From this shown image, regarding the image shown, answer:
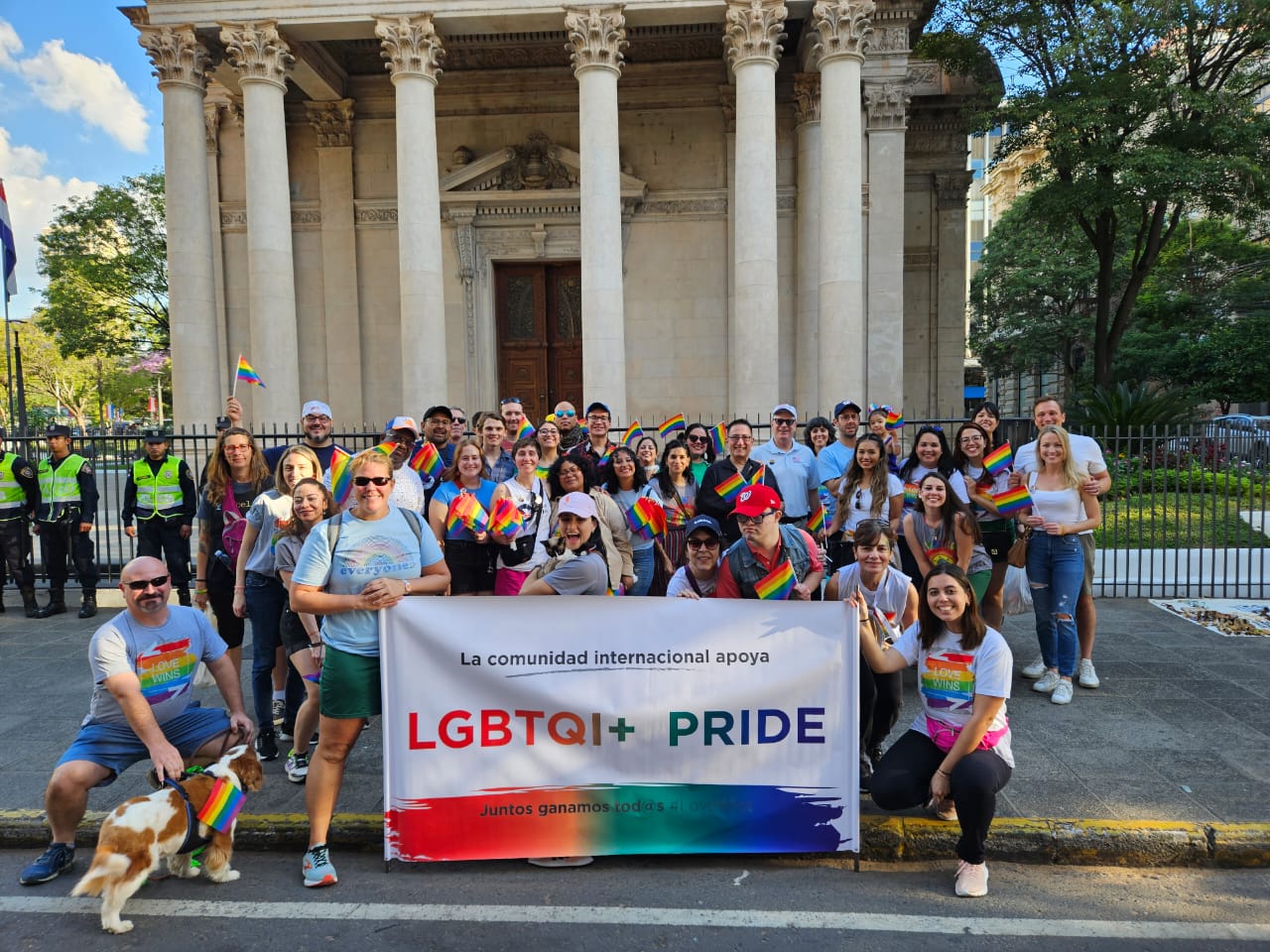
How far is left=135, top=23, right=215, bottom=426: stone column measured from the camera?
16156 millimetres

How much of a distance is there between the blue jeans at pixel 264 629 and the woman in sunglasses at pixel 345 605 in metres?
1.50

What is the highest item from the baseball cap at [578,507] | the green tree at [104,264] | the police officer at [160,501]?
the green tree at [104,264]

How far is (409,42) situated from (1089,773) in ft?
52.1

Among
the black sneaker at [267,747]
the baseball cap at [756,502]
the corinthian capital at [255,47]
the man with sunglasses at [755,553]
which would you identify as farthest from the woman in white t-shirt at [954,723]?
the corinthian capital at [255,47]

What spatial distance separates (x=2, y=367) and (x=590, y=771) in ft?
223

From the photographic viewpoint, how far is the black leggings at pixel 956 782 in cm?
402

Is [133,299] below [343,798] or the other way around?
the other way around

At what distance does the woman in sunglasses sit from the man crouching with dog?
0.69 metres

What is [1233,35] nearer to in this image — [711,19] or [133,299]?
[711,19]

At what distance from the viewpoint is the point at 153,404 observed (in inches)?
2370

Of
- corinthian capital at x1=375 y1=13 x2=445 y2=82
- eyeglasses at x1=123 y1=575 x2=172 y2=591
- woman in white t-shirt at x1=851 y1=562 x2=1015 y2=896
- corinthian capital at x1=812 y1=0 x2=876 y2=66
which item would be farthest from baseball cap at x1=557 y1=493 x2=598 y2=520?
corinthian capital at x1=812 y1=0 x2=876 y2=66

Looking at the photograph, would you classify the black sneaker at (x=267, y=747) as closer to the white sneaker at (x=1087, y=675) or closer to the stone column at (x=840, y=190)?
the white sneaker at (x=1087, y=675)

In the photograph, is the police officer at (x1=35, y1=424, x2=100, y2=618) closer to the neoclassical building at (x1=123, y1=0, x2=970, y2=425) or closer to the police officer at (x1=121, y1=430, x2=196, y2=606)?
the police officer at (x1=121, y1=430, x2=196, y2=606)

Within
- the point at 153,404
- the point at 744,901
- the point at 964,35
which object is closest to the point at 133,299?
the point at 153,404
